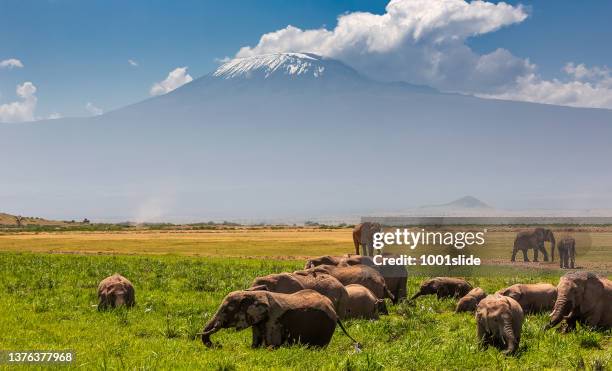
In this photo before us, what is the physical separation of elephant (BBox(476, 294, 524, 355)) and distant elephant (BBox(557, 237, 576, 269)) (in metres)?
33.8

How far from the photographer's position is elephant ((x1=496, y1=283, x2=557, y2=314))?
21.0 metres

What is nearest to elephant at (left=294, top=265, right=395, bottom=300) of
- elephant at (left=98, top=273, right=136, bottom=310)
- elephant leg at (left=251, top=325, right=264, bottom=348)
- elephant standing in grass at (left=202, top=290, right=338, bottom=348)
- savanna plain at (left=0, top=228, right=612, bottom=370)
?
savanna plain at (left=0, top=228, right=612, bottom=370)

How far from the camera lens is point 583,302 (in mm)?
18031

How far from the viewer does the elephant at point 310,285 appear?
18453 millimetres

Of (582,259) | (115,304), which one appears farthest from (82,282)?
(582,259)

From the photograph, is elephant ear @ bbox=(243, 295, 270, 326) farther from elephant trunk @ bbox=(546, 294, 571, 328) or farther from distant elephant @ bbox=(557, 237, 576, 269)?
distant elephant @ bbox=(557, 237, 576, 269)

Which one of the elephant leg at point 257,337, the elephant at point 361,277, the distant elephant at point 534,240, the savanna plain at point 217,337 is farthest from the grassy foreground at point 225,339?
the distant elephant at point 534,240

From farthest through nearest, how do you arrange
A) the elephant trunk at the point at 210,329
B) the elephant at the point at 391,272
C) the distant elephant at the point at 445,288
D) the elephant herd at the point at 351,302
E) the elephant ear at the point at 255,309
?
the distant elephant at the point at 445,288, the elephant at the point at 391,272, the elephant herd at the point at 351,302, the elephant trunk at the point at 210,329, the elephant ear at the point at 255,309

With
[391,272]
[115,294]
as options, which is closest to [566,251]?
[391,272]

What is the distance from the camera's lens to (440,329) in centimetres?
1864

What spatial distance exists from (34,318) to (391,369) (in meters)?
11.5

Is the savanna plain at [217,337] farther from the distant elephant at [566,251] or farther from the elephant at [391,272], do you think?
the distant elephant at [566,251]

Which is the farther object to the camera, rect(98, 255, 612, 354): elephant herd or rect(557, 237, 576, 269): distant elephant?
rect(557, 237, 576, 269): distant elephant

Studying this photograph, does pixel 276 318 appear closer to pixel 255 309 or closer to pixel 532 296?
pixel 255 309
